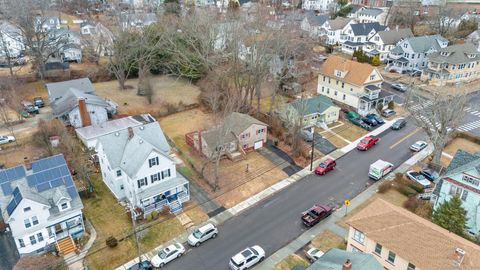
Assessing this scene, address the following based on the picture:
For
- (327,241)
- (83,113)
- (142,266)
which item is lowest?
(327,241)

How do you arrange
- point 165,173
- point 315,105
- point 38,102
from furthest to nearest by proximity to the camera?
1. point 38,102
2. point 315,105
3. point 165,173

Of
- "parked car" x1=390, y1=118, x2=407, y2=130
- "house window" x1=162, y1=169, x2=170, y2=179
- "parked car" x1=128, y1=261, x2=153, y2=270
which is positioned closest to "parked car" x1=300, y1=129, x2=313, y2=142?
"parked car" x1=390, y1=118, x2=407, y2=130

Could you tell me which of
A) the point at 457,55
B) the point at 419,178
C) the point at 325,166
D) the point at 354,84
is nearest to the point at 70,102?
the point at 325,166

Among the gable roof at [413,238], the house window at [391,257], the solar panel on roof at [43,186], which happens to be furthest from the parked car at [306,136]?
the solar panel on roof at [43,186]

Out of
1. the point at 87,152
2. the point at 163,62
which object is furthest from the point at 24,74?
the point at 87,152

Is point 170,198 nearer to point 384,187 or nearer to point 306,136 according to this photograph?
point 306,136

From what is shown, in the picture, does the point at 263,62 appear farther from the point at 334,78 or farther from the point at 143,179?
the point at 143,179
